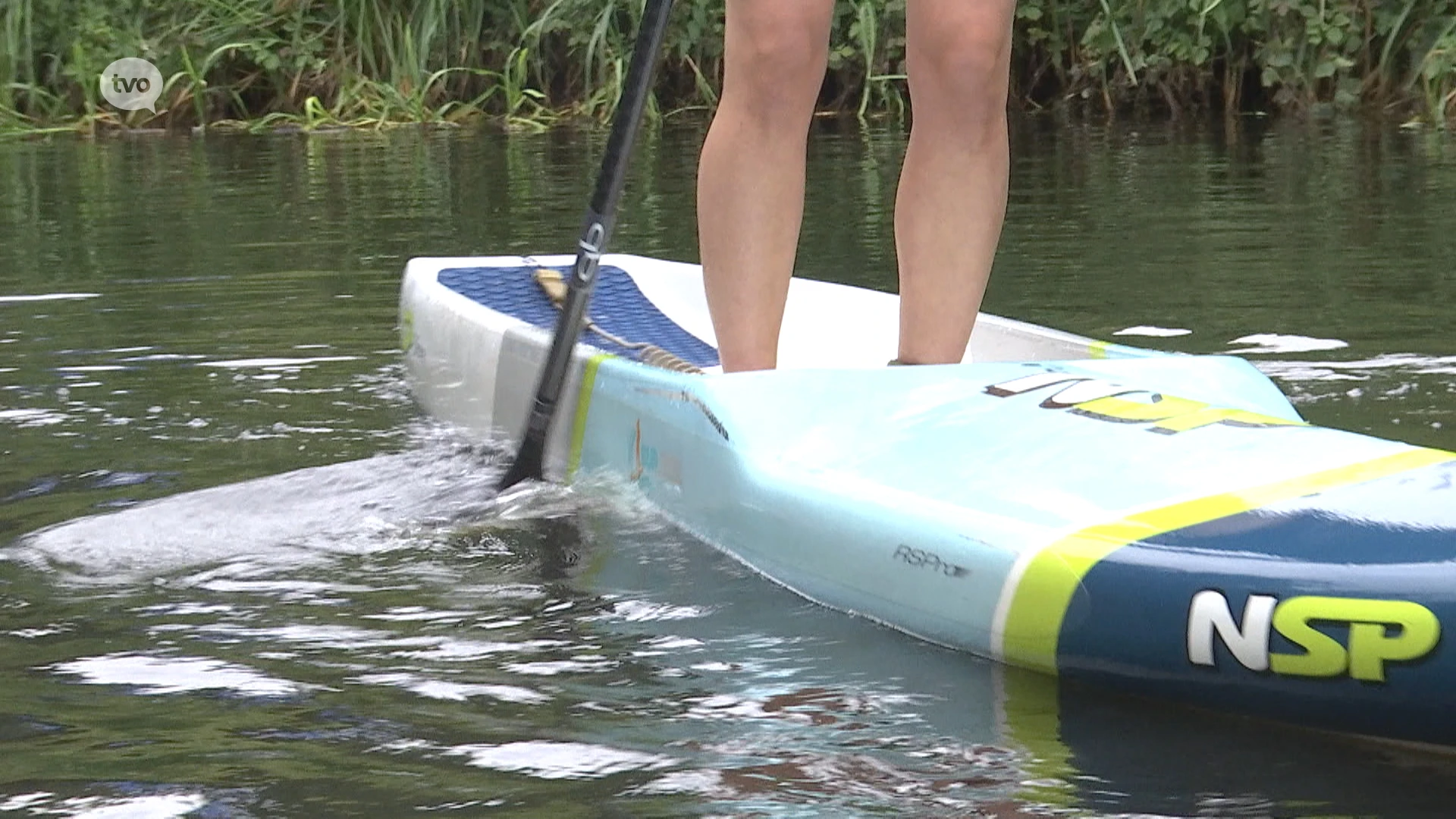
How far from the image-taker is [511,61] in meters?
12.3

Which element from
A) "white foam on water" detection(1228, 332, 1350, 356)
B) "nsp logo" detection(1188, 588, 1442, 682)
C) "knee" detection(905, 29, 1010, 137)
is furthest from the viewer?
"white foam on water" detection(1228, 332, 1350, 356)

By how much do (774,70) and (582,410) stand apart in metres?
0.57

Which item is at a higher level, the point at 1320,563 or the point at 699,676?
the point at 1320,563

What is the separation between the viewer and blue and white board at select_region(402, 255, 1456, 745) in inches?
75.1

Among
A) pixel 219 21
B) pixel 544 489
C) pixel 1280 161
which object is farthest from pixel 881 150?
pixel 544 489

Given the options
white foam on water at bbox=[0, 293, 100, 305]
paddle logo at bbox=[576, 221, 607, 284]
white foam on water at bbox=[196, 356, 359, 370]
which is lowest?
white foam on water at bbox=[196, 356, 359, 370]

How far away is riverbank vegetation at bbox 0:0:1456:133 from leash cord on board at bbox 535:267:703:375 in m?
7.44

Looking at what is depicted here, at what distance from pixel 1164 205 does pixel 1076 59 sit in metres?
5.23

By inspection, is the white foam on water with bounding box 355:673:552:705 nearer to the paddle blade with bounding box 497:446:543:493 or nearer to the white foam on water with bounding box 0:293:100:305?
the paddle blade with bounding box 497:446:543:493

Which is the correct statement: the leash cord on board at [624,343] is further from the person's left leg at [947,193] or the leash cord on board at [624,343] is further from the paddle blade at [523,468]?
the person's left leg at [947,193]

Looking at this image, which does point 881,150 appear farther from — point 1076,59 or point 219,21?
point 219,21

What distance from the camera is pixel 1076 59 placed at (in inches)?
467

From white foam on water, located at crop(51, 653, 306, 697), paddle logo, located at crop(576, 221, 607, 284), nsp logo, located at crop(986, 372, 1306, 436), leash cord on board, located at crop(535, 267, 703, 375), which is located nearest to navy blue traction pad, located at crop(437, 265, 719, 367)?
leash cord on board, located at crop(535, 267, 703, 375)

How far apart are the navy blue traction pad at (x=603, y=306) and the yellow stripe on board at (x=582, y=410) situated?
1.47 feet
